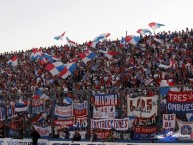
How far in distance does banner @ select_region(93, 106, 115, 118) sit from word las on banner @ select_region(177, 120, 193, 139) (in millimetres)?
3098

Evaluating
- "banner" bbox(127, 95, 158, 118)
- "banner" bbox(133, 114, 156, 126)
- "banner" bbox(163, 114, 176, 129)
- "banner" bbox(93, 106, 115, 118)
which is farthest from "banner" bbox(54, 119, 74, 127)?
"banner" bbox(163, 114, 176, 129)

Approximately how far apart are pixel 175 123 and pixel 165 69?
41.1 feet

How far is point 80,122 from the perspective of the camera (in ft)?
67.0

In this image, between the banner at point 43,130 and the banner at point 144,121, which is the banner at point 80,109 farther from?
the banner at point 144,121

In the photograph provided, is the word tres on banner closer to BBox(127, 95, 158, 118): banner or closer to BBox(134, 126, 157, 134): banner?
BBox(127, 95, 158, 118): banner

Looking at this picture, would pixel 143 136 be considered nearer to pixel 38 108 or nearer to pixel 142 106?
pixel 142 106

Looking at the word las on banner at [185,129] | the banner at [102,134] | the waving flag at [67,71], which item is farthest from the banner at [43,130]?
the word las on banner at [185,129]

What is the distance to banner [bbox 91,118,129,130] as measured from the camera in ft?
62.2

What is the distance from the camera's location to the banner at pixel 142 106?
59.4ft

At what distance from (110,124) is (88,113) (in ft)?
3.77

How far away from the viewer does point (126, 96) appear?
738 inches

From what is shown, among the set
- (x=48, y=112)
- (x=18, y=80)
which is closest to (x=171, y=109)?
(x=48, y=112)

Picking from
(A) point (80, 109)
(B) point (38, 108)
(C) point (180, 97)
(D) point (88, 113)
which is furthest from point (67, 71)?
(C) point (180, 97)

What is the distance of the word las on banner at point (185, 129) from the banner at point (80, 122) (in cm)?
447
